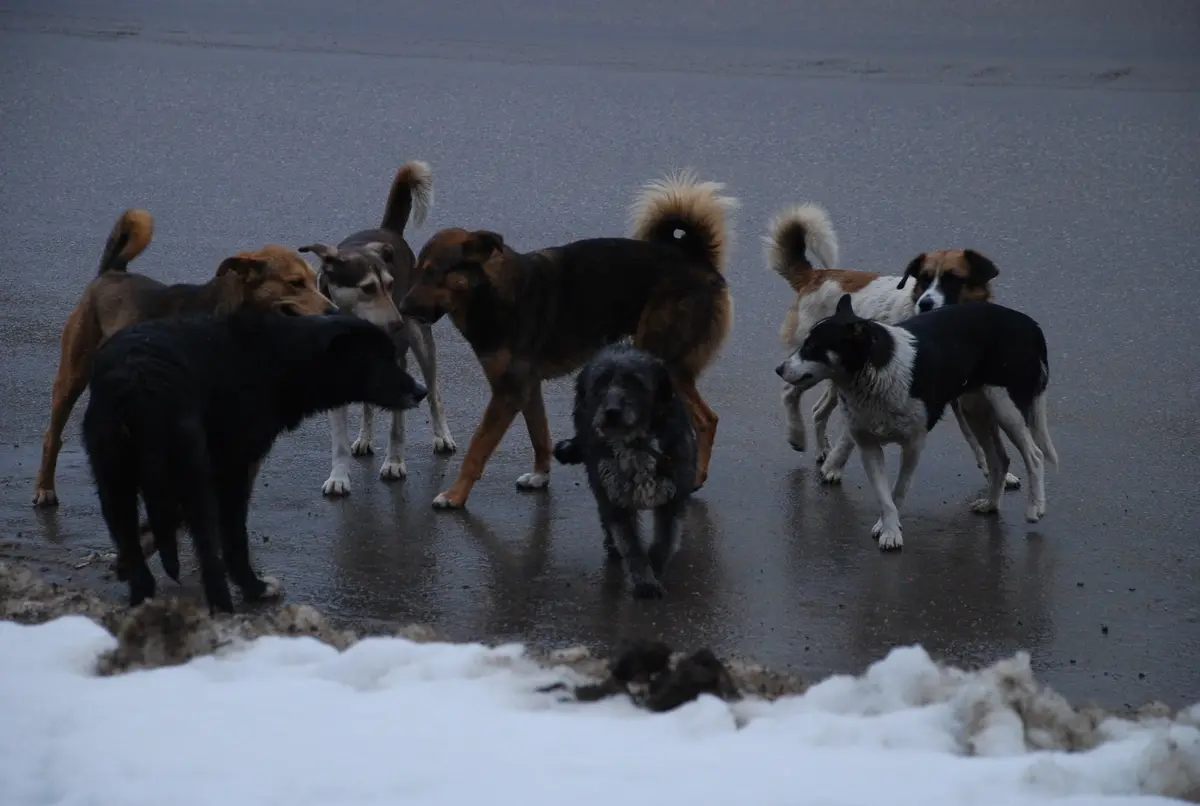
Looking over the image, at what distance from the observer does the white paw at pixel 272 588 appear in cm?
652

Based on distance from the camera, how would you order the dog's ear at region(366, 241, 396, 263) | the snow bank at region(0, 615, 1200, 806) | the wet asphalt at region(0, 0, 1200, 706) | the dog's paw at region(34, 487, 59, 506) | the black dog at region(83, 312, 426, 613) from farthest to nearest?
the dog's ear at region(366, 241, 396, 263)
the dog's paw at region(34, 487, 59, 506)
the wet asphalt at region(0, 0, 1200, 706)
the black dog at region(83, 312, 426, 613)
the snow bank at region(0, 615, 1200, 806)

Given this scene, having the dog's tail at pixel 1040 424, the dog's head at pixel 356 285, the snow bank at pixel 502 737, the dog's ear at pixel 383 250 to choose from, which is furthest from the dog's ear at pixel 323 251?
the dog's tail at pixel 1040 424

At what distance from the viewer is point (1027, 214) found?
42.8 feet

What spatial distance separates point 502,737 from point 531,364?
148 inches

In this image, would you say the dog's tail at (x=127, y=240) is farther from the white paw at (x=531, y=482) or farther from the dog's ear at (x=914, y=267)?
the dog's ear at (x=914, y=267)

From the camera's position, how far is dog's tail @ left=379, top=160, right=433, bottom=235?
941cm

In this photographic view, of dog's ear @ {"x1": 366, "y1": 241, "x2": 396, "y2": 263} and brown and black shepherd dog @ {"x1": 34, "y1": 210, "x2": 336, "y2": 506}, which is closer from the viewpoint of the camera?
brown and black shepherd dog @ {"x1": 34, "y1": 210, "x2": 336, "y2": 506}

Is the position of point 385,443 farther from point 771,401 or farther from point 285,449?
point 771,401

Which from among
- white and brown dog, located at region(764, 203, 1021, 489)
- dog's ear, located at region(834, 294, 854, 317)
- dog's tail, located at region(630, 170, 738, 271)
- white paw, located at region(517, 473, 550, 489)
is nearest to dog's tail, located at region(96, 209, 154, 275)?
white paw, located at region(517, 473, 550, 489)

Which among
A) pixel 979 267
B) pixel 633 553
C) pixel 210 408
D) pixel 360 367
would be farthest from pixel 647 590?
pixel 979 267

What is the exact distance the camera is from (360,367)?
22.2 ft

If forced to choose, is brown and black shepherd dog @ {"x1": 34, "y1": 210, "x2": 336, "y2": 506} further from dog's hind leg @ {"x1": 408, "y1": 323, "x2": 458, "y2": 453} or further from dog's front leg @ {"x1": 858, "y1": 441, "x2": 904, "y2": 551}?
dog's front leg @ {"x1": 858, "y1": 441, "x2": 904, "y2": 551}

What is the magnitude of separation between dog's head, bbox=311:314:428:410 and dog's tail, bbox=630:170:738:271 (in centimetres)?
229

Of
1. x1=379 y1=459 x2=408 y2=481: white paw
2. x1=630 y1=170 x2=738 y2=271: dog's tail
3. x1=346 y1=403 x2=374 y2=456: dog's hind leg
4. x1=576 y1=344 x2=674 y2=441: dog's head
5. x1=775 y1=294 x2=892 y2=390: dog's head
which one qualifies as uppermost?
x1=630 y1=170 x2=738 y2=271: dog's tail
